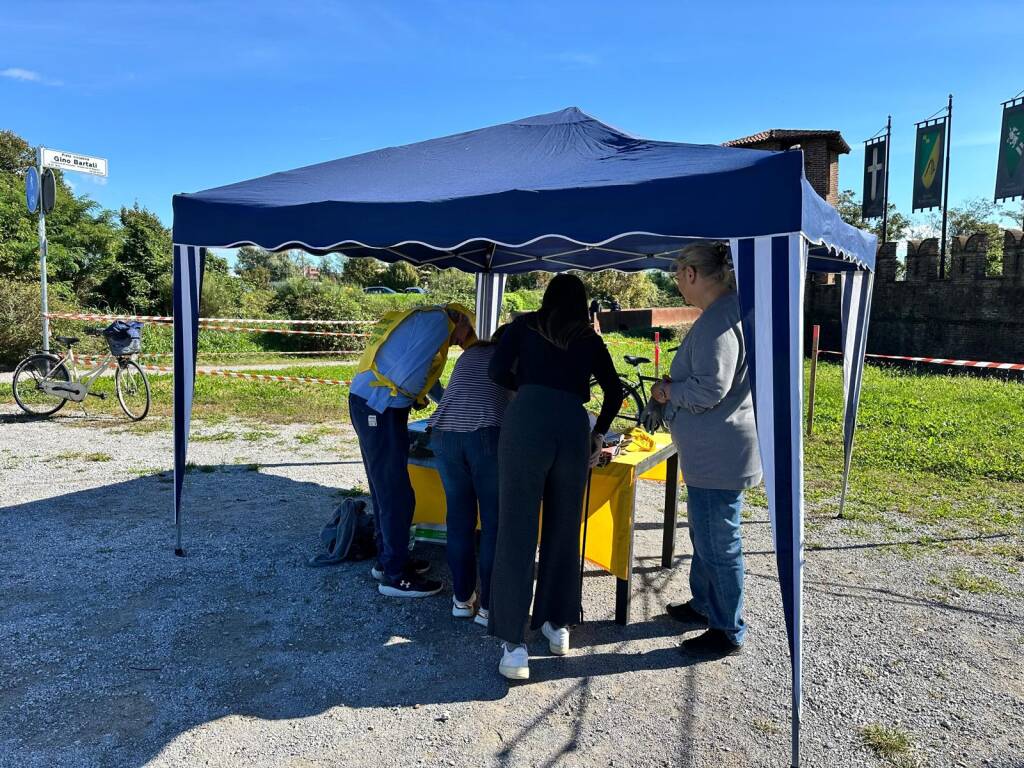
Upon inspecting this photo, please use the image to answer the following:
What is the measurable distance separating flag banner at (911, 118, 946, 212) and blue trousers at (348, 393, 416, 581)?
25.4 m

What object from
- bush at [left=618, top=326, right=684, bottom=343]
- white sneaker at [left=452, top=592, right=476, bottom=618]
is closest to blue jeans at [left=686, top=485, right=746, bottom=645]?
white sneaker at [left=452, top=592, right=476, bottom=618]

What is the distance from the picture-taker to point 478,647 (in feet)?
10.8

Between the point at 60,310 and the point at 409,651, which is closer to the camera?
the point at 409,651

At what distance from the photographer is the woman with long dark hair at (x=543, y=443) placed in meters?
2.80

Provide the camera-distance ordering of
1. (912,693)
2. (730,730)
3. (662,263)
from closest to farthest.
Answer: (730,730) → (912,693) → (662,263)

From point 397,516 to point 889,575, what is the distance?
2.91 m

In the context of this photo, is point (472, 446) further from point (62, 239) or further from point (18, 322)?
point (62, 239)

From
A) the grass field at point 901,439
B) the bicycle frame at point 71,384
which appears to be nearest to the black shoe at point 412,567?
the grass field at point 901,439

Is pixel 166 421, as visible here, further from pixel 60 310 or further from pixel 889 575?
pixel 60 310

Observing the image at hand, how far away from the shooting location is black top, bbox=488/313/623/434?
2.81 metres

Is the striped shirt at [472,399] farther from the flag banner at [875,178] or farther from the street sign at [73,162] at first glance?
the flag banner at [875,178]

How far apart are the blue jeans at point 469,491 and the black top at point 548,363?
1.15ft

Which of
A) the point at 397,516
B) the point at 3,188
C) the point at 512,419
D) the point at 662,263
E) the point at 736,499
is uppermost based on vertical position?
the point at 3,188

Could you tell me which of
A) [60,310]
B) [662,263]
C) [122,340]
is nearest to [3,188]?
[60,310]
